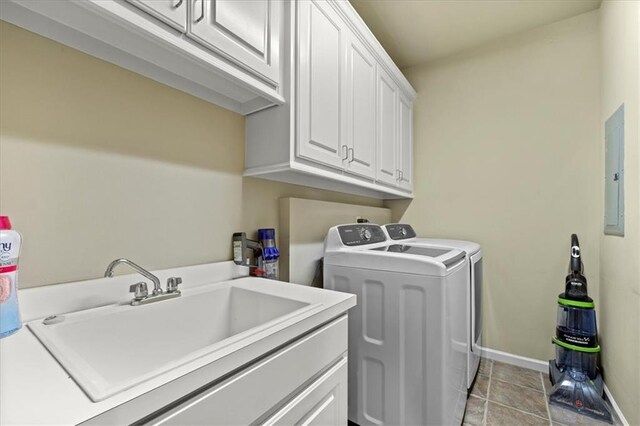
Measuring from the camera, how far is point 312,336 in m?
0.88

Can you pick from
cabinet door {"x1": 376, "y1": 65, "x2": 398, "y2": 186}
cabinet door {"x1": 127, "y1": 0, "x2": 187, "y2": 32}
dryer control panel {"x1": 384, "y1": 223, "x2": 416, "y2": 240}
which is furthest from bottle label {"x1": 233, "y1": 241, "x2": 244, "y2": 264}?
dryer control panel {"x1": 384, "y1": 223, "x2": 416, "y2": 240}

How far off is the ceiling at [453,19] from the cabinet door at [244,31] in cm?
110

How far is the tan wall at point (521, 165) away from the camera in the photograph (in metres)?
2.11

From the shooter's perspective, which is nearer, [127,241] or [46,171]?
[46,171]

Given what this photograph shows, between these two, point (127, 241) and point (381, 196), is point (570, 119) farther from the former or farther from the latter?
point (127, 241)

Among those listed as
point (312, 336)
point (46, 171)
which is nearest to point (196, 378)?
point (312, 336)

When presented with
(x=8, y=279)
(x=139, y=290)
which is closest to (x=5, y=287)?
(x=8, y=279)

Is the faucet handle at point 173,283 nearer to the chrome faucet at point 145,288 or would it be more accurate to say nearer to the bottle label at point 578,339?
the chrome faucet at point 145,288

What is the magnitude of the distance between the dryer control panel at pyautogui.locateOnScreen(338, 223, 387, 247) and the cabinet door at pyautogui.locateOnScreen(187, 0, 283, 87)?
0.88m

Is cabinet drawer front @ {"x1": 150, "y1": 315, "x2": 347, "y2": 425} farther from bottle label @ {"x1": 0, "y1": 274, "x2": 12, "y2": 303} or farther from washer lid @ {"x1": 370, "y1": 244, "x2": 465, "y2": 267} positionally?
washer lid @ {"x1": 370, "y1": 244, "x2": 465, "y2": 267}

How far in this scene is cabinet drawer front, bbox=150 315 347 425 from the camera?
57 centimetres

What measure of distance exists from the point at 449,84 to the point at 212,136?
2.23 metres

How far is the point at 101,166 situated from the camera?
0.97 m


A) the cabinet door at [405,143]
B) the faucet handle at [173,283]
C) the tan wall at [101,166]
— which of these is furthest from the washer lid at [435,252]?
the faucet handle at [173,283]
